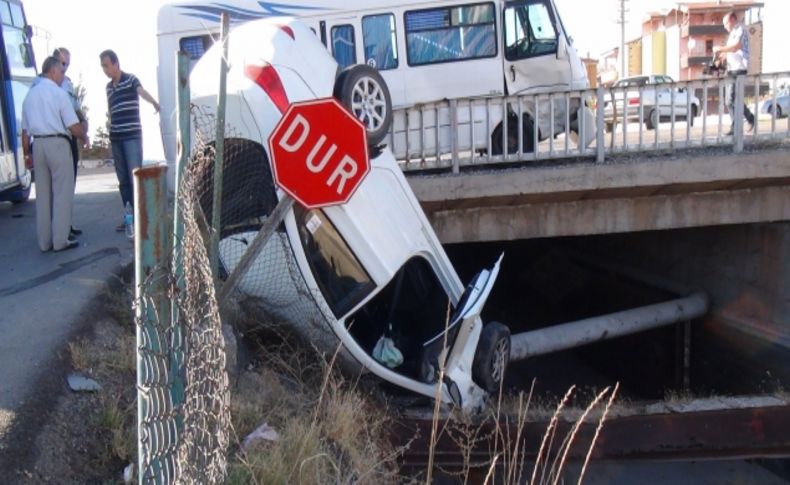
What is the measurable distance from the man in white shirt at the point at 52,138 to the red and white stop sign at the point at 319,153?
3436 mm

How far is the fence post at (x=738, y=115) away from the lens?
348 inches

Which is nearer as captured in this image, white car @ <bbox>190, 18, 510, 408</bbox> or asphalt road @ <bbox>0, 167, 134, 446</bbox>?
asphalt road @ <bbox>0, 167, 134, 446</bbox>

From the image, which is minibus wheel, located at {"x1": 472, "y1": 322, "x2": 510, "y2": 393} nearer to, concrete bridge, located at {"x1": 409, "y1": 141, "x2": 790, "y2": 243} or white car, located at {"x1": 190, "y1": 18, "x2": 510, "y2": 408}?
white car, located at {"x1": 190, "y1": 18, "x2": 510, "y2": 408}

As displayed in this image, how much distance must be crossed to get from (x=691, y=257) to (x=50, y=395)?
9.40 meters

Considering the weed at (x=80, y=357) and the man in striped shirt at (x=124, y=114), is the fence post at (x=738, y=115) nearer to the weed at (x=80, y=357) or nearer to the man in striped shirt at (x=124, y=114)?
the man in striped shirt at (x=124, y=114)

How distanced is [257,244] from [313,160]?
64 cm

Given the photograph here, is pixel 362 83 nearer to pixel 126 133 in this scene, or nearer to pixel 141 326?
pixel 126 133

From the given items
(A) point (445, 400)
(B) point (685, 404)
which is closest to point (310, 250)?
(A) point (445, 400)

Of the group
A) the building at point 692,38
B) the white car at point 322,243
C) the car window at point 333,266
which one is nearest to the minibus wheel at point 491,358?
the white car at point 322,243

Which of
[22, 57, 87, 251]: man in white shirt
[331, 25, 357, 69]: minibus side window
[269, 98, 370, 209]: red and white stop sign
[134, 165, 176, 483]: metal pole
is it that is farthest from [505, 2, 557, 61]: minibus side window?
[134, 165, 176, 483]: metal pole

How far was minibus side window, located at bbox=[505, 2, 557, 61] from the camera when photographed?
11195 millimetres

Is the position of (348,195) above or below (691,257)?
above

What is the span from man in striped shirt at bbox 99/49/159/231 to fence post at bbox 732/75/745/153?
639cm

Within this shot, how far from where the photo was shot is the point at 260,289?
579 cm
